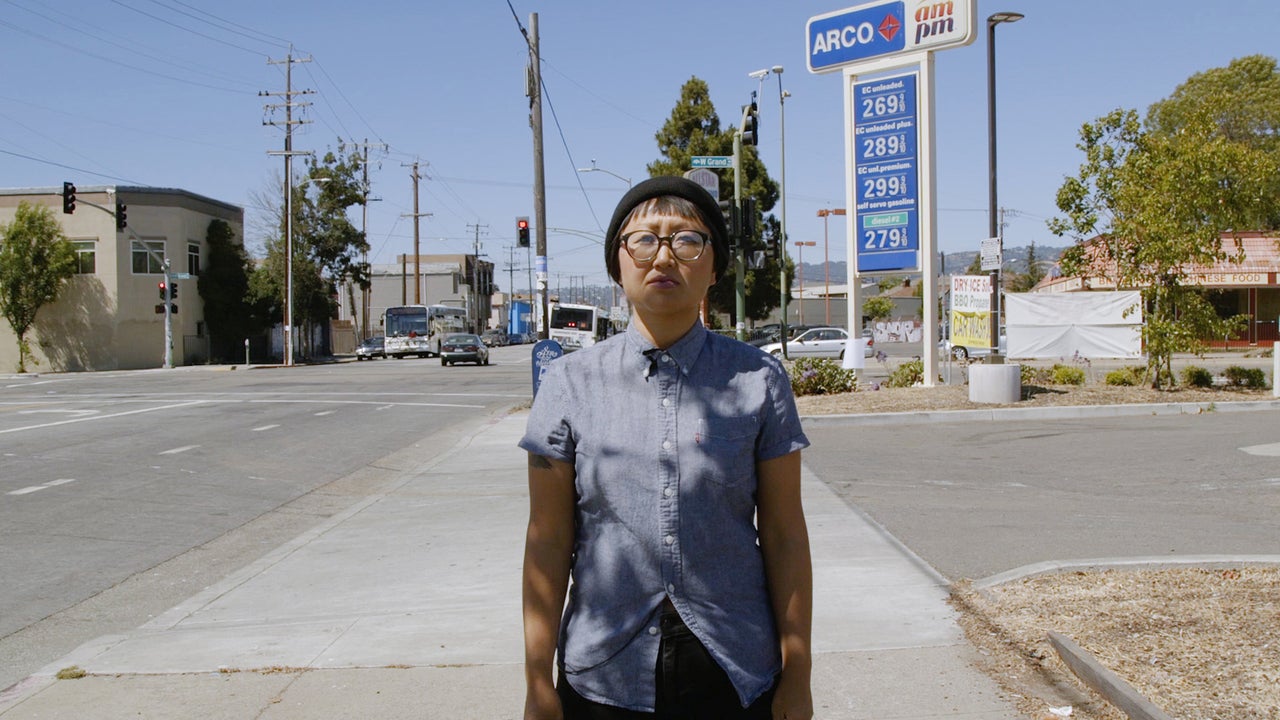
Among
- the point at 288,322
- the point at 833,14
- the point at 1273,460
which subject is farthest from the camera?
the point at 288,322

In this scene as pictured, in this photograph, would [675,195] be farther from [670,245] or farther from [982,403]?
[982,403]

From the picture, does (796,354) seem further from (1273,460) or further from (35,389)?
(1273,460)

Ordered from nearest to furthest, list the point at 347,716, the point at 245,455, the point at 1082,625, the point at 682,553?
the point at 682,553 < the point at 347,716 < the point at 1082,625 < the point at 245,455

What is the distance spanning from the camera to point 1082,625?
5.15 metres

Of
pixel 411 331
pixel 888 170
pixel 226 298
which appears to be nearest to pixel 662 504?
pixel 888 170

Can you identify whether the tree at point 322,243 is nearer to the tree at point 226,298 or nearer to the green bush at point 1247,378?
the tree at point 226,298

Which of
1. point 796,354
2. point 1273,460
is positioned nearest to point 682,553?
point 1273,460

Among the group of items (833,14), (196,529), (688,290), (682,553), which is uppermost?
(833,14)

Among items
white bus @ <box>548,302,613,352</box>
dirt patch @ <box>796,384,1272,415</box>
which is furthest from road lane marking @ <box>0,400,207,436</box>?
white bus @ <box>548,302,613,352</box>

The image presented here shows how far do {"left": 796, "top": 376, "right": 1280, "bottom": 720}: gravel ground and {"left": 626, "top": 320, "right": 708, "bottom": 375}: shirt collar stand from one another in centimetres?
278

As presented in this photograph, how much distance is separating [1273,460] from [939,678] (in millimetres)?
8670

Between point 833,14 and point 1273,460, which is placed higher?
point 833,14

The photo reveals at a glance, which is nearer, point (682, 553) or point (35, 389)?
point (682, 553)

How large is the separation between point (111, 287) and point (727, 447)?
5282cm
